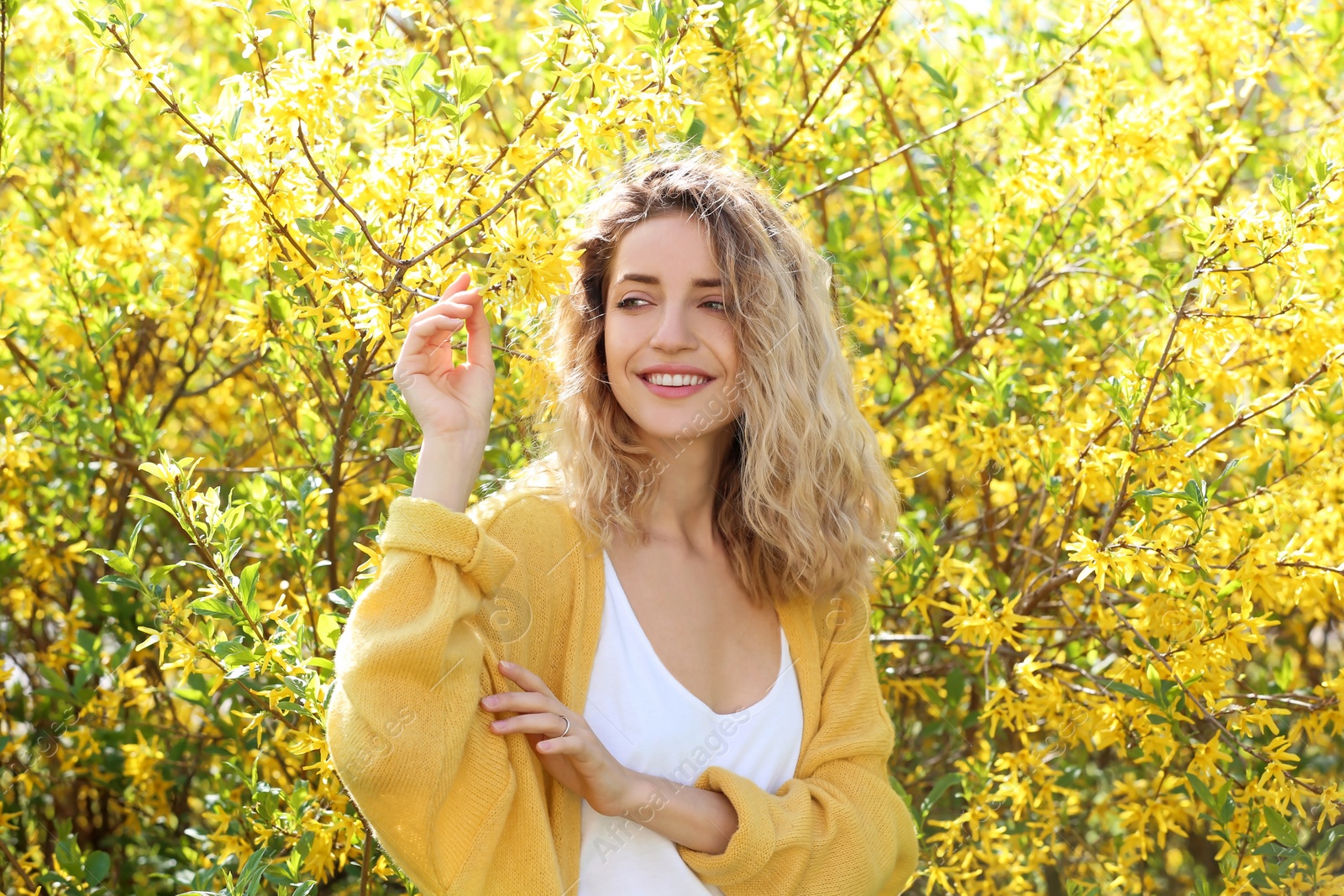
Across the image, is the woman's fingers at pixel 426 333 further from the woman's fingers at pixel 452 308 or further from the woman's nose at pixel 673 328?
the woman's nose at pixel 673 328

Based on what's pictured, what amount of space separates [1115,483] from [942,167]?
0.80 m

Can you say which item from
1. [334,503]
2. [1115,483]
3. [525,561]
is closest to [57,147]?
[334,503]

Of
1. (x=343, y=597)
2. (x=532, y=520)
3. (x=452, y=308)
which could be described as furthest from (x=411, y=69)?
(x=343, y=597)

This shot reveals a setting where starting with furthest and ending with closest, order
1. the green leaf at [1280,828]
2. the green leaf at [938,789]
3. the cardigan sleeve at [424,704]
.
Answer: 1. the green leaf at [938,789]
2. the green leaf at [1280,828]
3. the cardigan sleeve at [424,704]

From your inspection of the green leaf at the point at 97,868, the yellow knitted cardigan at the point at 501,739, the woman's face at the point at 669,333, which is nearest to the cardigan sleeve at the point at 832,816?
the yellow knitted cardigan at the point at 501,739

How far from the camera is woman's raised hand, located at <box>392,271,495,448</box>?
139 centimetres

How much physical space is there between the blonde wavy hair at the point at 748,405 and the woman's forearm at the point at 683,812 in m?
0.33

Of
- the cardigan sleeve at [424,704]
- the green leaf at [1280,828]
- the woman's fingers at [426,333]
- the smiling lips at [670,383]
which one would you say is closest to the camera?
the cardigan sleeve at [424,704]

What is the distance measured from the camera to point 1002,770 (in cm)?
225

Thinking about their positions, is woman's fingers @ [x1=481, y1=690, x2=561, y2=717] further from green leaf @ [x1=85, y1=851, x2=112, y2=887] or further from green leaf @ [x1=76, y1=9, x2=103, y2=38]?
green leaf @ [x1=85, y1=851, x2=112, y2=887]

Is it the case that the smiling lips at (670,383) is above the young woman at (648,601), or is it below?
above

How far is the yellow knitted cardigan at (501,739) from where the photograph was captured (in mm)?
1294

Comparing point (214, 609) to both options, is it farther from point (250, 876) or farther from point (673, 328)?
point (673, 328)

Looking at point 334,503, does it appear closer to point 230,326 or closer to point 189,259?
point 189,259
